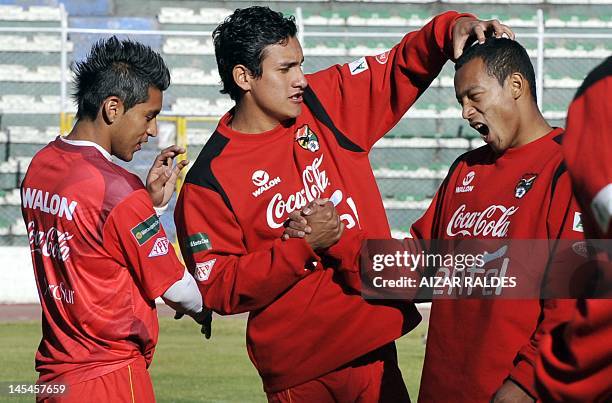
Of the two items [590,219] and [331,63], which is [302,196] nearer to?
[590,219]

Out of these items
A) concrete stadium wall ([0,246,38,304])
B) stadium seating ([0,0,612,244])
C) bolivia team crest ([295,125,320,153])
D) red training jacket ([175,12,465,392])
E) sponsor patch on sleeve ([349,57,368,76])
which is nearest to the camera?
red training jacket ([175,12,465,392])

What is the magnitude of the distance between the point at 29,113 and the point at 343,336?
12.5 meters

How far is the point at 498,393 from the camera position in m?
2.98

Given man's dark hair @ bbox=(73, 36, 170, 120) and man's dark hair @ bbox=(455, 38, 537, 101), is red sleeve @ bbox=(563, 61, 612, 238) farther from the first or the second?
man's dark hair @ bbox=(73, 36, 170, 120)

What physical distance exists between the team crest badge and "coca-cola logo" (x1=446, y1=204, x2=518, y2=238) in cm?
5

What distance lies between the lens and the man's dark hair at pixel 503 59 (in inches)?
143

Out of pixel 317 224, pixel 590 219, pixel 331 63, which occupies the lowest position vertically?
pixel 317 224

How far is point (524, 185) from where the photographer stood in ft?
11.4

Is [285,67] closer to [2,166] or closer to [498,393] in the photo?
[498,393]

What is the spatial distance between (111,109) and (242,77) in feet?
2.27

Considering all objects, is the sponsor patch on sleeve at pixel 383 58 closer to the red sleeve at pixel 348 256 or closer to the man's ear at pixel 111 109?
the red sleeve at pixel 348 256

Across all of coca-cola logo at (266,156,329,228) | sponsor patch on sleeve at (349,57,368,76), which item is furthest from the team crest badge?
sponsor patch on sleeve at (349,57,368,76)

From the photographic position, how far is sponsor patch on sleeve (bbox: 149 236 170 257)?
364 cm

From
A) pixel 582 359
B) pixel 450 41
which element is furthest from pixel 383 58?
pixel 582 359
